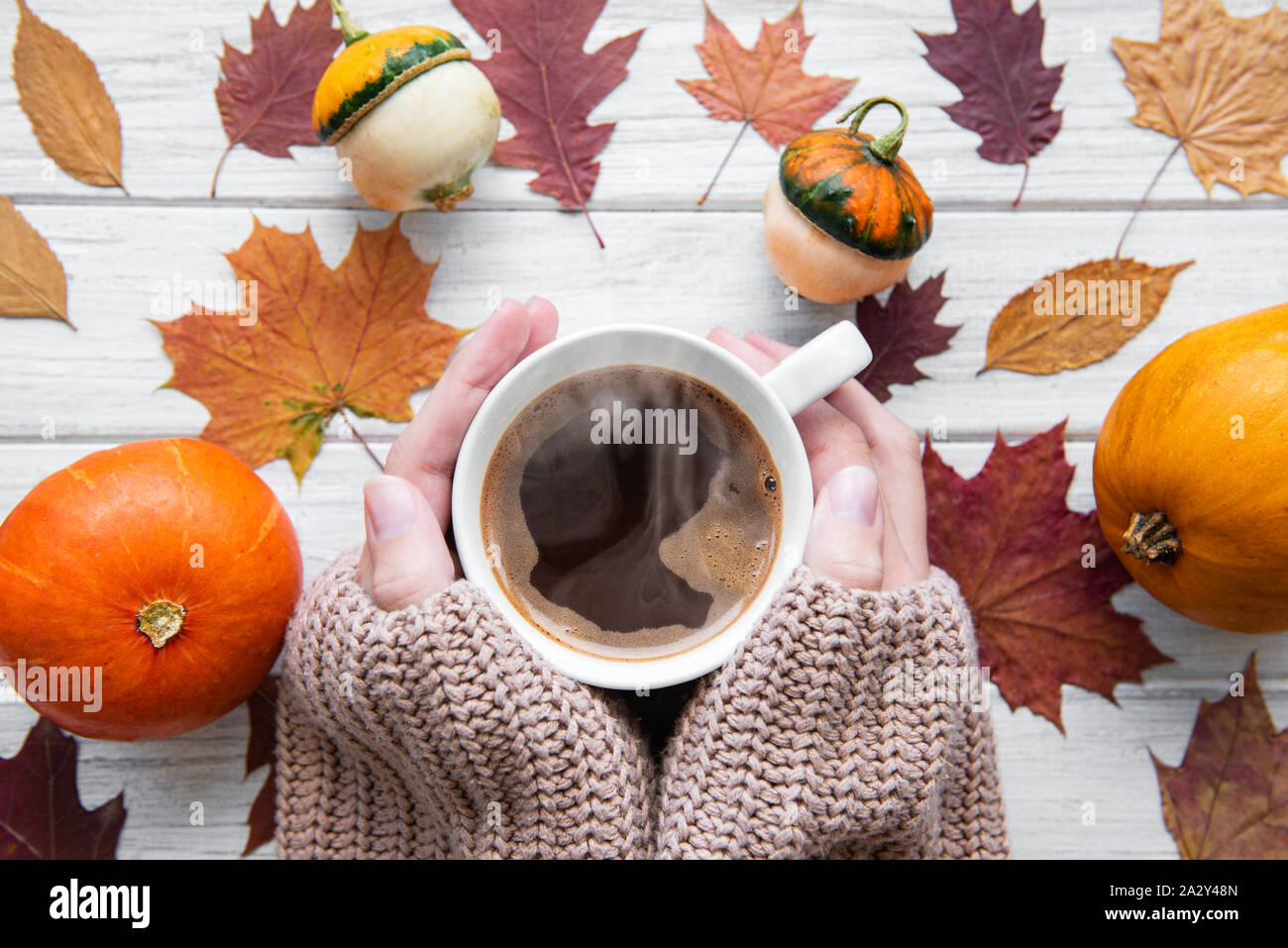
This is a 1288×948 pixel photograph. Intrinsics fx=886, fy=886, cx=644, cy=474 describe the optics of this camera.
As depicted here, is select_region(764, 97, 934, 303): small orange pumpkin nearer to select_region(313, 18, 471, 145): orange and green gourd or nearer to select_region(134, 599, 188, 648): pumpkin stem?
select_region(313, 18, 471, 145): orange and green gourd

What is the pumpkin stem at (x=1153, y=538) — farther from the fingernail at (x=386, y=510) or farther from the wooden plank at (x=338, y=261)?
the fingernail at (x=386, y=510)

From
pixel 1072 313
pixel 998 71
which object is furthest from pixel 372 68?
pixel 1072 313

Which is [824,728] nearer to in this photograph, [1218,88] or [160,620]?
[160,620]

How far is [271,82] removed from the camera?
1.12 meters

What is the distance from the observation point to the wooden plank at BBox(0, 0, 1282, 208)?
1.13m

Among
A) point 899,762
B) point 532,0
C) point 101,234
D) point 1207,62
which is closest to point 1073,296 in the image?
point 1207,62

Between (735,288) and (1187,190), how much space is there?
1.99 ft

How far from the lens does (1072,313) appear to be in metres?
1.15

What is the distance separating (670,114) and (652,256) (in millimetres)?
183

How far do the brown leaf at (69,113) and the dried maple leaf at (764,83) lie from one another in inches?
28.9

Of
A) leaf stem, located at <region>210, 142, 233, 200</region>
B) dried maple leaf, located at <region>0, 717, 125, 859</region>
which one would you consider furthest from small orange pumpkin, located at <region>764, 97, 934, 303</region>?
dried maple leaf, located at <region>0, 717, 125, 859</region>

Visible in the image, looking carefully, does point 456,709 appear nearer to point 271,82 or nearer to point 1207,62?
point 271,82

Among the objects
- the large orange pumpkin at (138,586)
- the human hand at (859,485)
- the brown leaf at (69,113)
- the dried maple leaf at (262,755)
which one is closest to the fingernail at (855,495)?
the human hand at (859,485)

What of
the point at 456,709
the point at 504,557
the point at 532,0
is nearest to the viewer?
the point at 456,709
